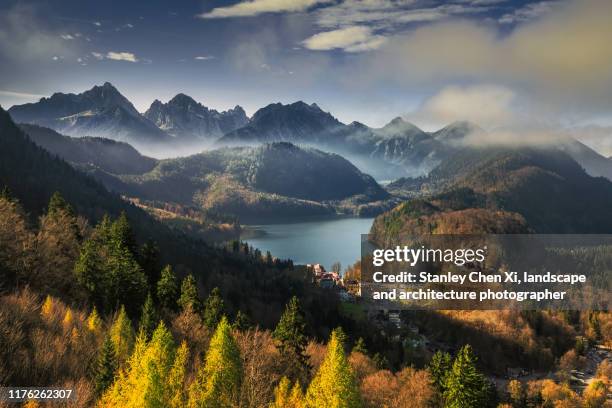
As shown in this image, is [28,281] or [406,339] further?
[406,339]

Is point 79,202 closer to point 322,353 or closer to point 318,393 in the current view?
point 322,353

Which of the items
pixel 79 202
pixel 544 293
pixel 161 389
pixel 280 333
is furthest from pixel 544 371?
pixel 79 202

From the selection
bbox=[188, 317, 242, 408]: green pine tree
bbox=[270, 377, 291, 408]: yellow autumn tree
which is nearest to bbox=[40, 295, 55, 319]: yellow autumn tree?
bbox=[188, 317, 242, 408]: green pine tree

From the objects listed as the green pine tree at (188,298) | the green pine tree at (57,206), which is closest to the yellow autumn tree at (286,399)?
the green pine tree at (188,298)

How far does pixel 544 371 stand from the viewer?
106 m

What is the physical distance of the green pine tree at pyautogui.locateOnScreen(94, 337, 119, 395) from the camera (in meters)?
24.0

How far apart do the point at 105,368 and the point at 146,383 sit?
543cm

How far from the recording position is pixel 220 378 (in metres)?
24.8

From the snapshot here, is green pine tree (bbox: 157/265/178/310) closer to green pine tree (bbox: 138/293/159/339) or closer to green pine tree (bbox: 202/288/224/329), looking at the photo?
green pine tree (bbox: 202/288/224/329)

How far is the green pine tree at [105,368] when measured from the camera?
24.0 meters

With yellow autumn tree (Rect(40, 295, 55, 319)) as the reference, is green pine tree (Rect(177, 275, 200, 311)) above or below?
below

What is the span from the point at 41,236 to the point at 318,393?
30467 mm

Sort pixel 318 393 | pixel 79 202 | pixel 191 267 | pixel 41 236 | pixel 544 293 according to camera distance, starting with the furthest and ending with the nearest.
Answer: pixel 544 293, pixel 79 202, pixel 191 267, pixel 41 236, pixel 318 393

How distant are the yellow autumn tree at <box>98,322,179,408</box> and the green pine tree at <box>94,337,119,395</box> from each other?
2.62 ft
